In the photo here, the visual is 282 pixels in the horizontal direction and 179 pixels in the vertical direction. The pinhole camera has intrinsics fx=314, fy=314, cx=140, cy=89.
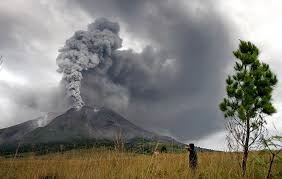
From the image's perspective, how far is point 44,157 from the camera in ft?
23.8

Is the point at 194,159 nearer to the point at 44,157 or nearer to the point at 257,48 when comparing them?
the point at 44,157

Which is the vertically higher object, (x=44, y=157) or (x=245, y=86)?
(x=245, y=86)

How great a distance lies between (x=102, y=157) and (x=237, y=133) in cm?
275

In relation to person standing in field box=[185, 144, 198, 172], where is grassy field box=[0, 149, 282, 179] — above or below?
below

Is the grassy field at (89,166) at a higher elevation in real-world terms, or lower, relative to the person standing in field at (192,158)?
lower

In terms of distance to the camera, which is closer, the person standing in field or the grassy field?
the grassy field

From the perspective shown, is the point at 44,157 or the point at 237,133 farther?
the point at 44,157

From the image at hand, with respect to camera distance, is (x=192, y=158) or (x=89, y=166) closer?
(x=89, y=166)

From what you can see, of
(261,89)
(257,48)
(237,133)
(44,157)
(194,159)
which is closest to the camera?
(237,133)

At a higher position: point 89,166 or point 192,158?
point 192,158

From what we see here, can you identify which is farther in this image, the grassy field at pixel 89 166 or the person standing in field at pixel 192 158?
the person standing in field at pixel 192 158

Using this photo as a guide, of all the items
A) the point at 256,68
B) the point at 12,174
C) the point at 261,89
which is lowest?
the point at 12,174

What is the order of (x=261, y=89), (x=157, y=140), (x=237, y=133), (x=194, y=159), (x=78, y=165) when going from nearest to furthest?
(x=157, y=140) < (x=237, y=133) < (x=78, y=165) < (x=194, y=159) < (x=261, y=89)

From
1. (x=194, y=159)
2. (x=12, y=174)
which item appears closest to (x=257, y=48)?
(x=194, y=159)
